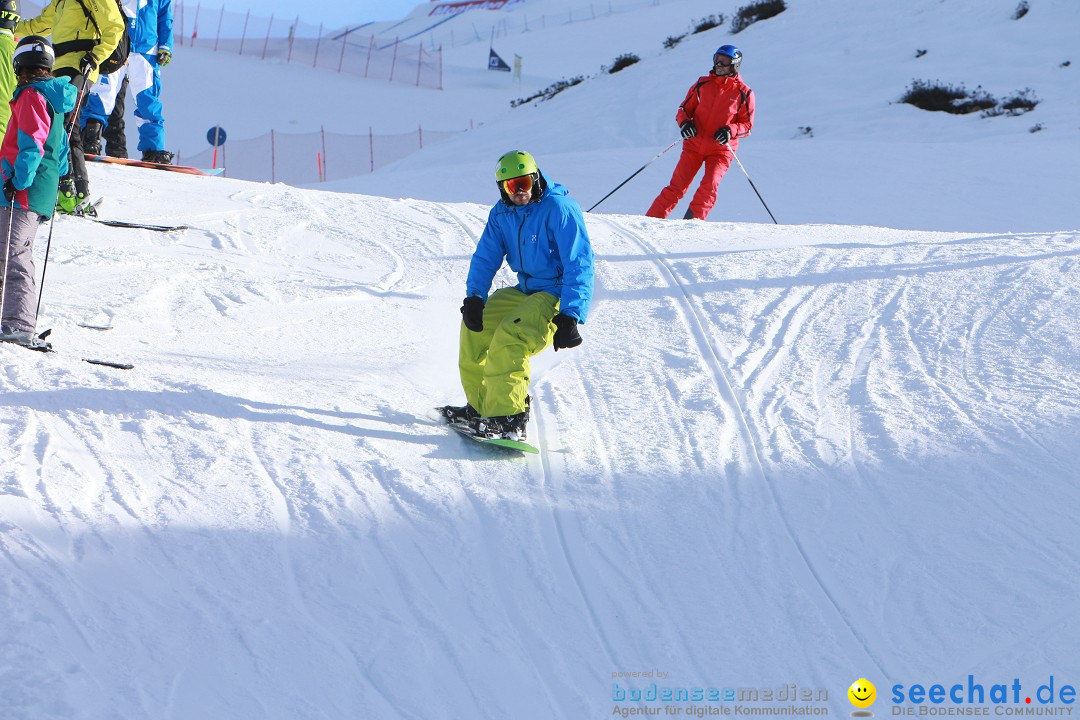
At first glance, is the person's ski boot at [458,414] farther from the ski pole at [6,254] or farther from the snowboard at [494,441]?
the ski pole at [6,254]

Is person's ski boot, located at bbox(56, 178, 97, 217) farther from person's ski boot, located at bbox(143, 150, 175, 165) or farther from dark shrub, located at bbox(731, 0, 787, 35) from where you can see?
dark shrub, located at bbox(731, 0, 787, 35)

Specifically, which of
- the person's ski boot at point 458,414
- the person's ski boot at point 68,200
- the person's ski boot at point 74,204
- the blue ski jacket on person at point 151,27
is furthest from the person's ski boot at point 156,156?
the person's ski boot at point 458,414

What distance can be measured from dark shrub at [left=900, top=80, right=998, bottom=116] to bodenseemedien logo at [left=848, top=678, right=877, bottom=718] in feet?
57.4

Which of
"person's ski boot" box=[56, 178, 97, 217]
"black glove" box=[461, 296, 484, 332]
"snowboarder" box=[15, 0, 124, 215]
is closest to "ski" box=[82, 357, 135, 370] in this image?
"black glove" box=[461, 296, 484, 332]

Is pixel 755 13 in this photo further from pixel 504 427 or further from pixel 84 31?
pixel 504 427

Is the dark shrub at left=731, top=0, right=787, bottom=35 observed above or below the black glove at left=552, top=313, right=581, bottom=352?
above

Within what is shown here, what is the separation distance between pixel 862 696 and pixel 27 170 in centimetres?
476

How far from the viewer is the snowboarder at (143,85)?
34.4ft

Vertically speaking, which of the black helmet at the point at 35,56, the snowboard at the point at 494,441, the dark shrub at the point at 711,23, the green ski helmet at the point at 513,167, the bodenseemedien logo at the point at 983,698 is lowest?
the bodenseemedien logo at the point at 983,698

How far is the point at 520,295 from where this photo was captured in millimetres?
5438

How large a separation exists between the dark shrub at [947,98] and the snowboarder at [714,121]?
9.66 m

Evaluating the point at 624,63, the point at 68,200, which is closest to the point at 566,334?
the point at 68,200

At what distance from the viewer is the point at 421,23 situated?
66438 mm

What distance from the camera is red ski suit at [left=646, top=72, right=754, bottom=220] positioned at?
35.9ft
